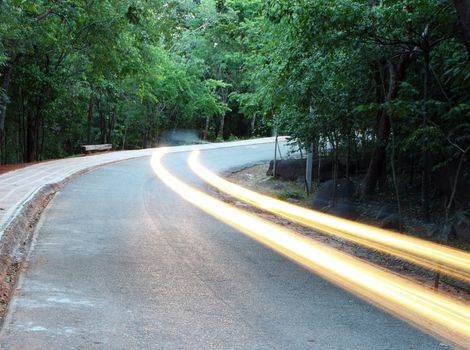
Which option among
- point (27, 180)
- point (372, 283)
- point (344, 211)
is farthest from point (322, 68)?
point (27, 180)

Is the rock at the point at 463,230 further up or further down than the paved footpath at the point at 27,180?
further down

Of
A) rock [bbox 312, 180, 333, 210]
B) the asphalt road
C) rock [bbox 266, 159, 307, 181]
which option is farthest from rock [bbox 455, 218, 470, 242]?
rock [bbox 266, 159, 307, 181]

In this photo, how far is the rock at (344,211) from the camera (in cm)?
1327

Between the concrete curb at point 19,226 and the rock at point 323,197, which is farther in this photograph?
the rock at point 323,197

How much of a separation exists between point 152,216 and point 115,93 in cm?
2019

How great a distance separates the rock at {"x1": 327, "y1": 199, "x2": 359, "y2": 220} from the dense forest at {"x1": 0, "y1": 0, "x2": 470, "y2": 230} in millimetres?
1597

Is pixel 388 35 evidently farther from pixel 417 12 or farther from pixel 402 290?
pixel 402 290

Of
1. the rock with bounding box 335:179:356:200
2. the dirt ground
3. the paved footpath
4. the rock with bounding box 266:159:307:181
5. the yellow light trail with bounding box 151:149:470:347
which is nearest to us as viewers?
the yellow light trail with bounding box 151:149:470:347

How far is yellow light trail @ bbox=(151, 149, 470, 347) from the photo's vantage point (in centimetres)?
546

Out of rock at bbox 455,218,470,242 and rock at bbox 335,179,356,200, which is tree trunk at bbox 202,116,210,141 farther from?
rock at bbox 455,218,470,242

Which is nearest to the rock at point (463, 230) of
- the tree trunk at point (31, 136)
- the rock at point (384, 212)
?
the rock at point (384, 212)

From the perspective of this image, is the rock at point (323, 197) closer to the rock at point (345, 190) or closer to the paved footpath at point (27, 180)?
the rock at point (345, 190)

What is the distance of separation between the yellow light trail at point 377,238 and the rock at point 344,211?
0.25 m

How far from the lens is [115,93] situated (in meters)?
29.6
